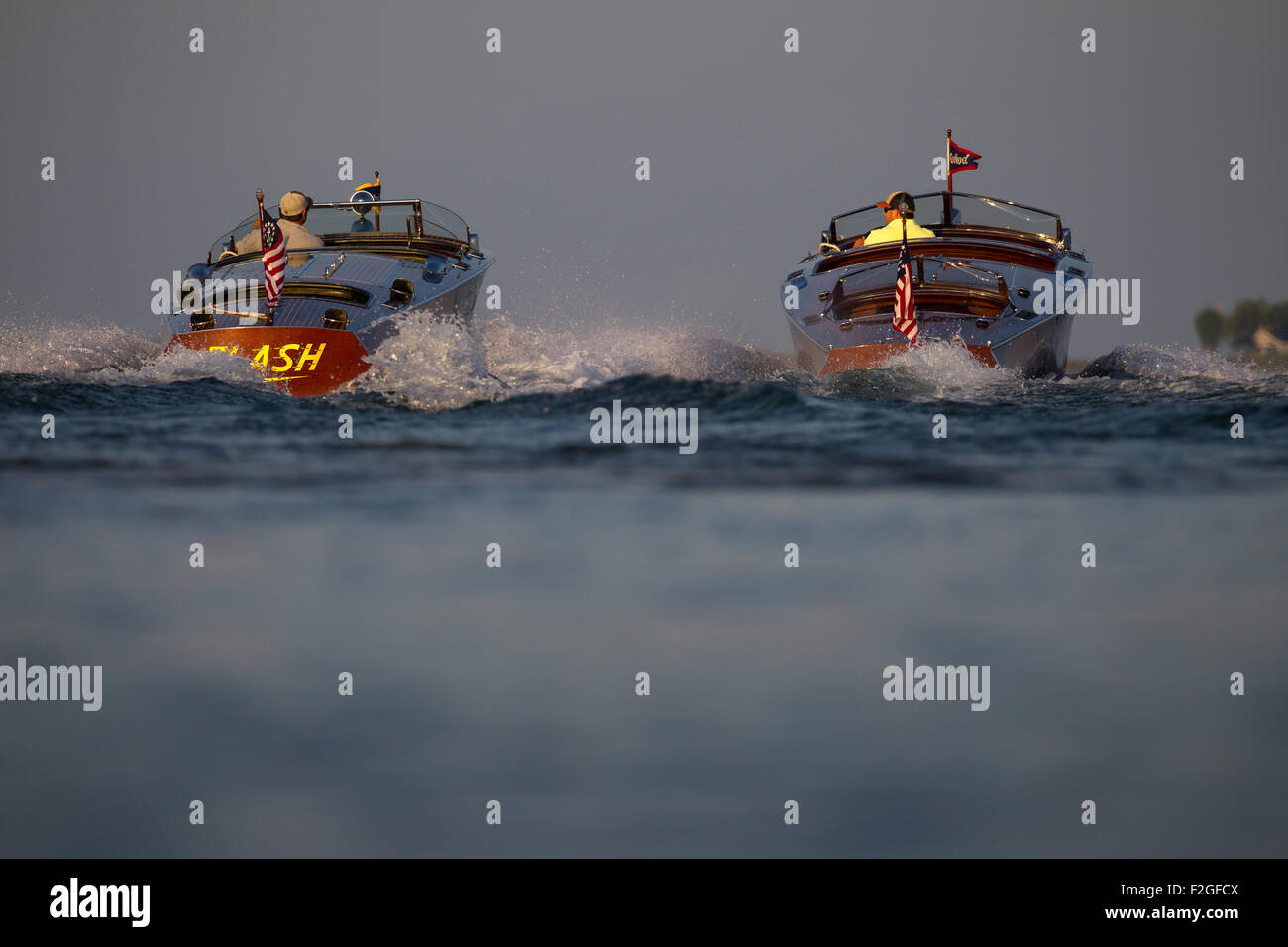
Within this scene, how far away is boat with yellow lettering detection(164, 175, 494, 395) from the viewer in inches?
471

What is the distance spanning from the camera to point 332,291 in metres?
12.7

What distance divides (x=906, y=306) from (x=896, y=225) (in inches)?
110

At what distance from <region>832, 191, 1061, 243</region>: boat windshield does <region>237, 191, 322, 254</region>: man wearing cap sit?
21.4ft

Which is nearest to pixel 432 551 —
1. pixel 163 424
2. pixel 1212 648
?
pixel 1212 648

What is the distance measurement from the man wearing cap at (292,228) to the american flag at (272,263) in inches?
65.5

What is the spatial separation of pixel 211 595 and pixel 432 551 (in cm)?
91

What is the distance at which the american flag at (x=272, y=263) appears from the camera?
12359 millimetres

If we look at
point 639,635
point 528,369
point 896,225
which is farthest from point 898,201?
point 639,635

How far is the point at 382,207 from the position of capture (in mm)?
15648
